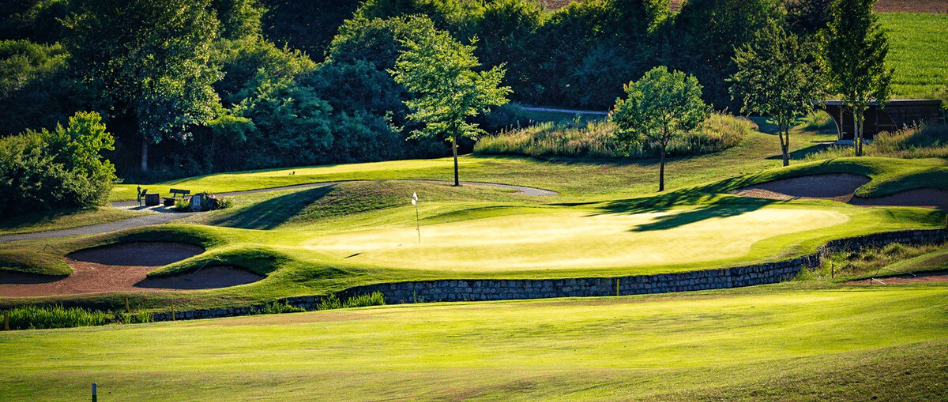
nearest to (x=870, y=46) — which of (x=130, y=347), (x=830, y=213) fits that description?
(x=830, y=213)

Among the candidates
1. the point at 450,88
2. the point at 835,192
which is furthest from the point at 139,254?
the point at 835,192

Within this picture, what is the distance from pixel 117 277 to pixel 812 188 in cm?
3075

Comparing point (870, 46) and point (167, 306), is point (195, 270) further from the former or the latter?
point (870, 46)

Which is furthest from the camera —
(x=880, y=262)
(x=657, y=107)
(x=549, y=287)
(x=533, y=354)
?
(x=657, y=107)

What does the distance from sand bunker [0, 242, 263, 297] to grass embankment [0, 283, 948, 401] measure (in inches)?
275

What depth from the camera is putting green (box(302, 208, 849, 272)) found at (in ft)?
98.7

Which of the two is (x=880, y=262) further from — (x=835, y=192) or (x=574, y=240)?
(x=835, y=192)

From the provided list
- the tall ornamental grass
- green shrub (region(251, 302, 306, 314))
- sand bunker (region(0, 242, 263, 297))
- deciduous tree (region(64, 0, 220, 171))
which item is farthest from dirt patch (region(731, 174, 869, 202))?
deciduous tree (region(64, 0, 220, 171))

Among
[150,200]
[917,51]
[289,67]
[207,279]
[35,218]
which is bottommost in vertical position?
[207,279]

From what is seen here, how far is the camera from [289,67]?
8481 centimetres

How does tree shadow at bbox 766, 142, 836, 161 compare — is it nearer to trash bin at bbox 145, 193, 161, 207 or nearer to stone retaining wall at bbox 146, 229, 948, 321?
stone retaining wall at bbox 146, 229, 948, 321

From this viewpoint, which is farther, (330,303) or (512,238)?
(512,238)

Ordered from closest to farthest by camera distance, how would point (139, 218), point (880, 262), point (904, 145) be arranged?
1. point (880, 262)
2. point (139, 218)
3. point (904, 145)

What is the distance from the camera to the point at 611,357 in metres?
15.8
